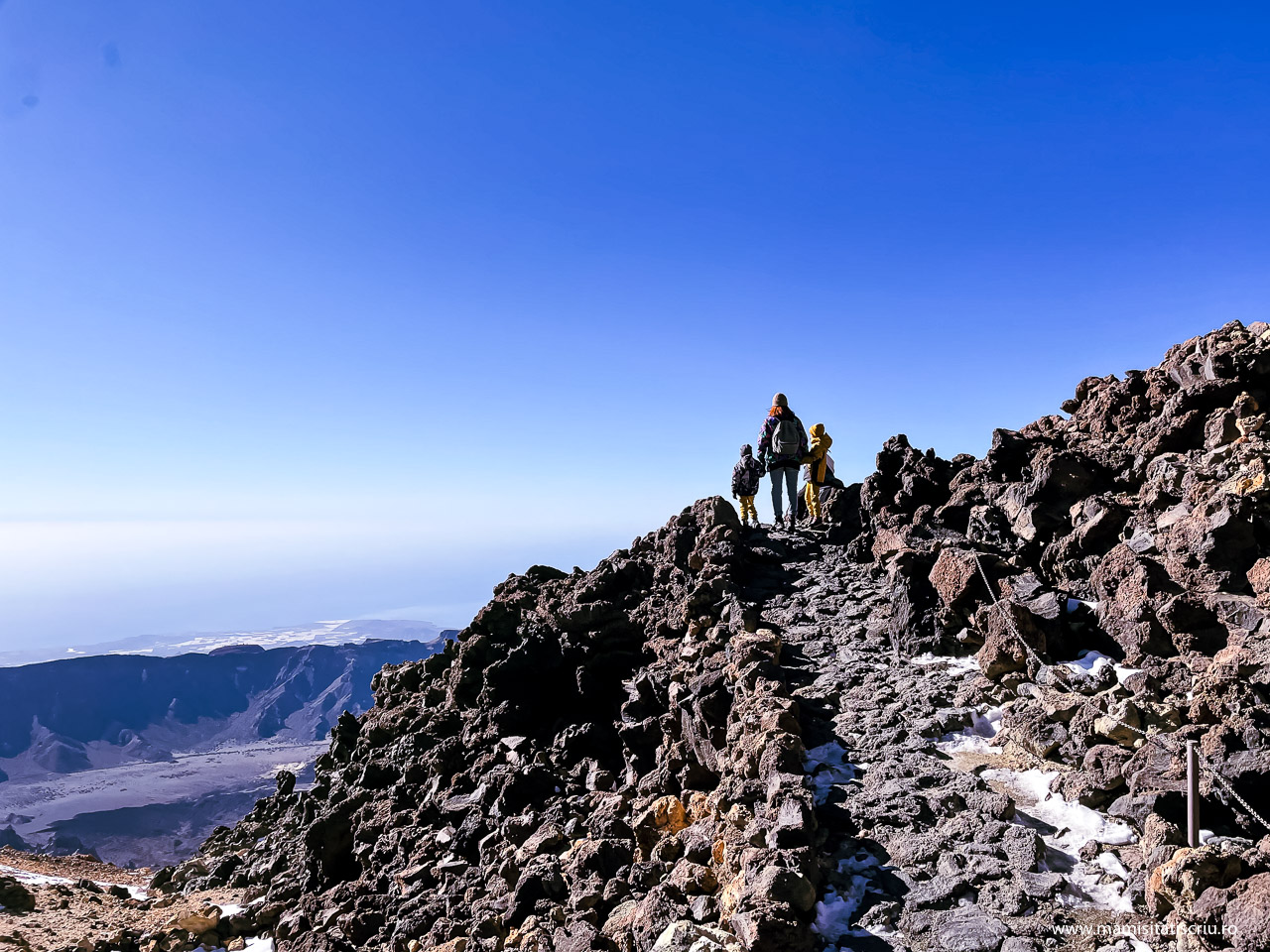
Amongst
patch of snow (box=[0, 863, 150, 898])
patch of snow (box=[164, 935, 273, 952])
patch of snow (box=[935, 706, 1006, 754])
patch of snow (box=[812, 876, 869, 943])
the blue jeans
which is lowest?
patch of snow (box=[0, 863, 150, 898])

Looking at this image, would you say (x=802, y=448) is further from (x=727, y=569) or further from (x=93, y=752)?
(x=93, y=752)

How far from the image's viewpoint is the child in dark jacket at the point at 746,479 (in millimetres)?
17266

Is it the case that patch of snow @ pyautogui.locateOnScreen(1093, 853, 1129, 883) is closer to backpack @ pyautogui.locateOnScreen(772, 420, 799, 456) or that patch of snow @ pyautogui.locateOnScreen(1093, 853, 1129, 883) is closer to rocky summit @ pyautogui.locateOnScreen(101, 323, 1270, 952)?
Answer: rocky summit @ pyautogui.locateOnScreen(101, 323, 1270, 952)

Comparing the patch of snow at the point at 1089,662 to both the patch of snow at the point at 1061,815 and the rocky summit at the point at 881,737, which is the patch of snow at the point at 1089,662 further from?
the patch of snow at the point at 1061,815

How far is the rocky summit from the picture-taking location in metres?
5.42

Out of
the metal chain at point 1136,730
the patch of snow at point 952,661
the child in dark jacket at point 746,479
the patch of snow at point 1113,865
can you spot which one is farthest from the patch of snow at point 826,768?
the child in dark jacket at point 746,479

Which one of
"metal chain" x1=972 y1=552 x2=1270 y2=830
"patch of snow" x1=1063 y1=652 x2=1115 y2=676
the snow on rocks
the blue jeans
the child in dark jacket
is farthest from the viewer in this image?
the child in dark jacket

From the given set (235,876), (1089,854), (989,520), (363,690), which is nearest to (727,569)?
(989,520)

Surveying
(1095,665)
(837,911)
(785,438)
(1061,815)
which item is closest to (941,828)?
(1061,815)

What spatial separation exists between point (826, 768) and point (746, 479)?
1002 cm

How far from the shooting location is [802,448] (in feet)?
53.0

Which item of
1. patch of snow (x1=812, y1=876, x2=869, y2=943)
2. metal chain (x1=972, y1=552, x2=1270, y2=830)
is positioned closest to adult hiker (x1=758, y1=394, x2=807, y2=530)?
metal chain (x1=972, y1=552, x2=1270, y2=830)

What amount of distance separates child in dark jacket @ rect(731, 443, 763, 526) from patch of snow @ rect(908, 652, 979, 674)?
7.62 meters

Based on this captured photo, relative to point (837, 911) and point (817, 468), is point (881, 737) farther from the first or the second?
point (817, 468)
